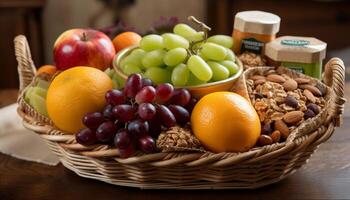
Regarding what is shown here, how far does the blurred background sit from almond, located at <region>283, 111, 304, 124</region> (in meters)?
1.50

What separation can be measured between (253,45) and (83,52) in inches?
14.3

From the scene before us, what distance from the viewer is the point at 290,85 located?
1.01 metres

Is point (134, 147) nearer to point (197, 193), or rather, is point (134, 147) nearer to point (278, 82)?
point (197, 193)

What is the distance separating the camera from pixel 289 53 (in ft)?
3.67

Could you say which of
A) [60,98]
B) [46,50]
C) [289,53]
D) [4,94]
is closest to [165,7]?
[46,50]

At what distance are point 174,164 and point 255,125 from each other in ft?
0.49

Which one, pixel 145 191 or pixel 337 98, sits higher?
pixel 337 98

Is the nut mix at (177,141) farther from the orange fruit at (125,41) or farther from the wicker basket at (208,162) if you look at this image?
the orange fruit at (125,41)

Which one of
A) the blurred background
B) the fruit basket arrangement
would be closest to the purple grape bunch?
the fruit basket arrangement

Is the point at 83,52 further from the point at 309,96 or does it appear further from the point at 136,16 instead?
the point at 136,16

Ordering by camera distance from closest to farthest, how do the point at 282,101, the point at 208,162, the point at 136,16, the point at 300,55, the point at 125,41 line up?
the point at 208,162 → the point at 282,101 → the point at 300,55 → the point at 125,41 → the point at 136,16

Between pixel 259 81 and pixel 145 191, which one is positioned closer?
pixel 145 191

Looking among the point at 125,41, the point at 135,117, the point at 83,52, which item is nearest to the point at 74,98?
the point at 135,117

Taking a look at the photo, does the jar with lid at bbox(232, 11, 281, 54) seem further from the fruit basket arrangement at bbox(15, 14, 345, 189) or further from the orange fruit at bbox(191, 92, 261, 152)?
the orange fruit at bbox(191, 92, 261, 152)
